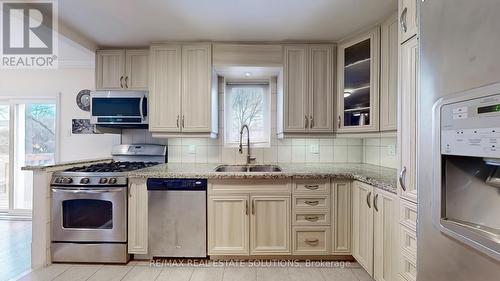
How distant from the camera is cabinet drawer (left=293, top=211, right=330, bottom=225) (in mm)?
2480

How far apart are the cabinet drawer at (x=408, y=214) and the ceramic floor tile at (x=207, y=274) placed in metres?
1.53

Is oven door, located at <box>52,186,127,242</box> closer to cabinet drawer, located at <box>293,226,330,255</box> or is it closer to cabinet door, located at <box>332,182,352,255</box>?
cabinet drawer, located at <box>293,226,330,255</box>

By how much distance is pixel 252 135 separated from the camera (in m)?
3.30

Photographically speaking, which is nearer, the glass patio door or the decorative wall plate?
the decorative wall plate

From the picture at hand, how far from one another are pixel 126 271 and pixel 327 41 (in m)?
3.03

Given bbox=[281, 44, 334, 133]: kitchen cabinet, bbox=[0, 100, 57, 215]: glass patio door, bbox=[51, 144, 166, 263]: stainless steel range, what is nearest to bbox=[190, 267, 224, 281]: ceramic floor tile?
bbox=[51, 144, 166, 263]: stainless steel range

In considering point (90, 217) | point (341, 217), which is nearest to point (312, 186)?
point (341, 217)

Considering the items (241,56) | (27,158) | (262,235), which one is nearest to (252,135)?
(241,56)

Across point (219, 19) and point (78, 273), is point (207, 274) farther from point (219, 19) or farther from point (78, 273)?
point (219, 19)

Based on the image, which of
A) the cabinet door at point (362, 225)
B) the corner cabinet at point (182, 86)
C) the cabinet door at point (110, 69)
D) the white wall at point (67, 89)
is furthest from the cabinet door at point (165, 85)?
the cabinet door at point (362, 225)

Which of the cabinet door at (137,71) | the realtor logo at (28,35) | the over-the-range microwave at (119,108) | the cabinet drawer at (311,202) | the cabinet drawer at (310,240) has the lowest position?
the cabinet drawer at (310,240)

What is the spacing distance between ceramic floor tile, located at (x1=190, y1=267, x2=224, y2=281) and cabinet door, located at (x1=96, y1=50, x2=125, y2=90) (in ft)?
7.16

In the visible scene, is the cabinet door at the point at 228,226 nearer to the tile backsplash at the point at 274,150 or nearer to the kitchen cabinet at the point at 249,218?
the kitchen cabinet at the point at 249,218

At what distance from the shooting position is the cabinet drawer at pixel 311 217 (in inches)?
97.7
